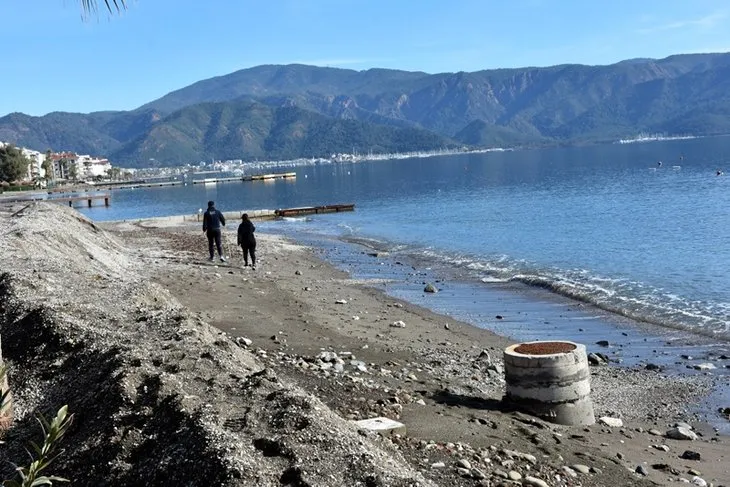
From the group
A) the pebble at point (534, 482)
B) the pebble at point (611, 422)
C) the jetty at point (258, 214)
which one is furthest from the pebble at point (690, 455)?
the jetty at point (258, 214)

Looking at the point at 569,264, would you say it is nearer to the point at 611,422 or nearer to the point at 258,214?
the point at 611,422

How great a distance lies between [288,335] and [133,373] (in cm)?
670

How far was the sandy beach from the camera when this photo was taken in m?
6.01

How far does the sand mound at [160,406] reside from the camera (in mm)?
5711

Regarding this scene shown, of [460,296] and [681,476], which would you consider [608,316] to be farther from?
[681,476]

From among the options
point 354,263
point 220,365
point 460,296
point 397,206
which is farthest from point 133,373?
point 397,206

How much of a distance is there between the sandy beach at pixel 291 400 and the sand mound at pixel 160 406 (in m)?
0.02

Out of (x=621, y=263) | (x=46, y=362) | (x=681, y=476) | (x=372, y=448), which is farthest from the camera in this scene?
(x=621, y=263)

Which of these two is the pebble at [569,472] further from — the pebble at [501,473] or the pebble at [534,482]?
the pebble at [501,473]

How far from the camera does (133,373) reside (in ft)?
25.3

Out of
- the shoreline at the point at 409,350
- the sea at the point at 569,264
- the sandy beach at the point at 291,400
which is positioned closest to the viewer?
the sandy beach at the point at 291,400

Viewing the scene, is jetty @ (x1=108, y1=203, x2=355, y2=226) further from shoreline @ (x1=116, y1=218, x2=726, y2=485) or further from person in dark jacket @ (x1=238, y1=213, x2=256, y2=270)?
shoreline @ (x1=116, y1=218, x2=726, y2=485)

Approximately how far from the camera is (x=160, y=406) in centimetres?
682

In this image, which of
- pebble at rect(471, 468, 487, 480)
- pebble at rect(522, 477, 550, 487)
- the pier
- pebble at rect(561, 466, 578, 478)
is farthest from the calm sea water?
pebble at rect(471, 468, 487, 480)
